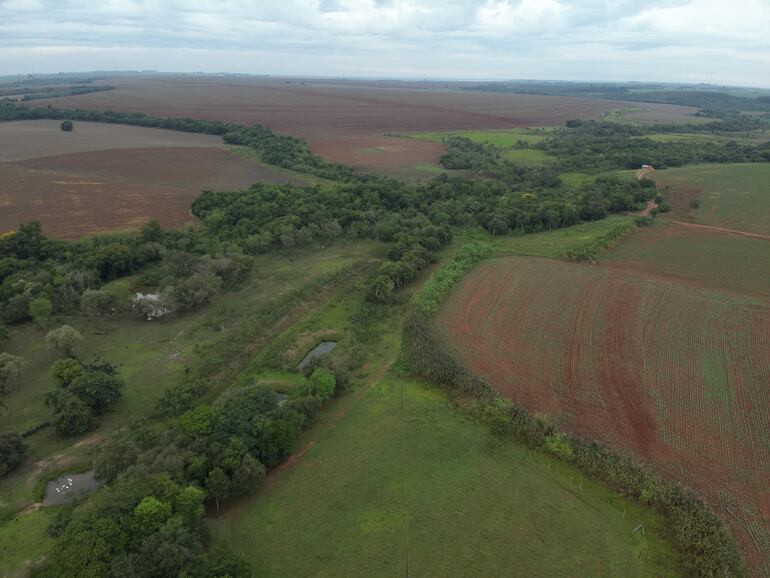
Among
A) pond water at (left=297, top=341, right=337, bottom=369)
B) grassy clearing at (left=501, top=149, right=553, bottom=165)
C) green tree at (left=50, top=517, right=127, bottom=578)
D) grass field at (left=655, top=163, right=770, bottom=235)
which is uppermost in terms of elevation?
grassy clearing at (left=501, top=149, right=553, bottom=165)

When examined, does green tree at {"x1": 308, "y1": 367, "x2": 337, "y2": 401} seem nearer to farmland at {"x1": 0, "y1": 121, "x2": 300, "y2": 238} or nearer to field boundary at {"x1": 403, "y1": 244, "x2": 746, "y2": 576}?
field boundary at {"x1": 403, "y1": 244, "x2": 746, "y2": 576}

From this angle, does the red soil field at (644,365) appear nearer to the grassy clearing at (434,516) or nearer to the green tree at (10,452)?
the grassy clearing at (434,516)

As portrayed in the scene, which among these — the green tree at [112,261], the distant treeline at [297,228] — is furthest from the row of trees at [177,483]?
the green tree at [112,261]

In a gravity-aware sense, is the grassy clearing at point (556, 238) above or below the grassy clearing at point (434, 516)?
above

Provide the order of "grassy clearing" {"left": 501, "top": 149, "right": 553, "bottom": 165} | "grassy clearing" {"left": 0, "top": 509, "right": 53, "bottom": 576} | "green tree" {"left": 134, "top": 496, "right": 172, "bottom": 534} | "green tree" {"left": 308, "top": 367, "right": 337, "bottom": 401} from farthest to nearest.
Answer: "grassy clearing" {"left": 501, "top": 149, "right": 553, "bottom": 165} < "green tree" {"left": 308, "top": 367, "right": 337, "bottom": 401} < "grassy clearing" {"left": 0, "top": 509, "right": 53, "bottom": 576} < "green tree" {"left": 134, "top": 496, "right": 172, "bottom": 534}

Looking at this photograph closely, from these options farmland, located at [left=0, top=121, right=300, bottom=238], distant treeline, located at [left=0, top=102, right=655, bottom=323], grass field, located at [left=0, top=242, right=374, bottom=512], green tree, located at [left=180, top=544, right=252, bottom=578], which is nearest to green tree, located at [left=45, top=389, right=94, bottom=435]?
grass field, located at [left=0, top=242, right=374, bottom=512]

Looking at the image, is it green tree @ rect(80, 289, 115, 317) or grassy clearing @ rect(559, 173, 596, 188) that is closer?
green tree @ rect(80, 289, 115, 317)
